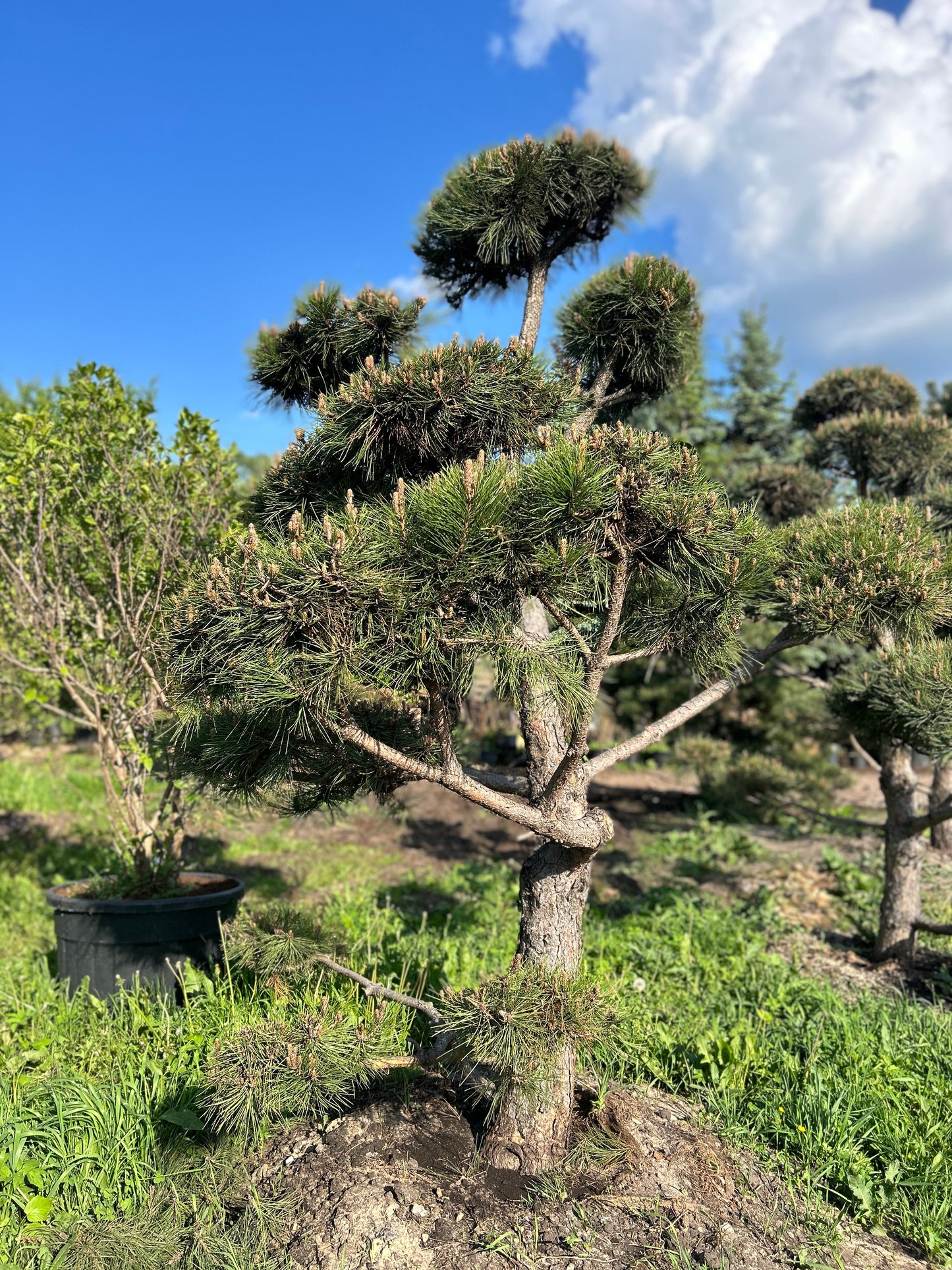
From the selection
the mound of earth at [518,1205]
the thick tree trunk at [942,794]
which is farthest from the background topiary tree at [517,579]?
the thick tree trunk at [942,794]

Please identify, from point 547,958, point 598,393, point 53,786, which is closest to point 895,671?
point 598,393

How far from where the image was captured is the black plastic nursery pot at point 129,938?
3.62 m

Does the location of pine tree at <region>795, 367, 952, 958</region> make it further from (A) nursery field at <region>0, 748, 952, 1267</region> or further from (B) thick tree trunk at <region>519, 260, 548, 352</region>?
(B) thick tree trunk at <region>519, 260, 548, 352</region>

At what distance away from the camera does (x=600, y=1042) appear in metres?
2.22

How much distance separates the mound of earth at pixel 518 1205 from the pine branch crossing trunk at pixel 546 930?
0.09m

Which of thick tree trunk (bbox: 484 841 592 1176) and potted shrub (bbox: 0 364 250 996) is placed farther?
potted shrub (bbox: 0 364 250 996)

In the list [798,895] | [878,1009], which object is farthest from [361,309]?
[798,895]

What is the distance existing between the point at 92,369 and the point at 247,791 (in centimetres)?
234

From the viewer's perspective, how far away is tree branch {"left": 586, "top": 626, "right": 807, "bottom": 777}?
8.95ft

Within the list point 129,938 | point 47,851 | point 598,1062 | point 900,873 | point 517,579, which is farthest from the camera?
point 47,851

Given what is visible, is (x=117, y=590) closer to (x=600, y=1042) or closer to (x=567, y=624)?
(x=567, y=624)

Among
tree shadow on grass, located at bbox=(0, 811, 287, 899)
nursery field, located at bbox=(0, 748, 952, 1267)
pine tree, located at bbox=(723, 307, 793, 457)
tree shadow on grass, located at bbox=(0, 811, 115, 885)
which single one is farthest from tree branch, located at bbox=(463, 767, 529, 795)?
pine tree, located at bbox=(723, 307, 793, 457)

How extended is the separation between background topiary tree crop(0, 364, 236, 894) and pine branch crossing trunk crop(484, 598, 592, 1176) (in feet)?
6.13

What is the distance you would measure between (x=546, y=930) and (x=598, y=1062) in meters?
0.51
